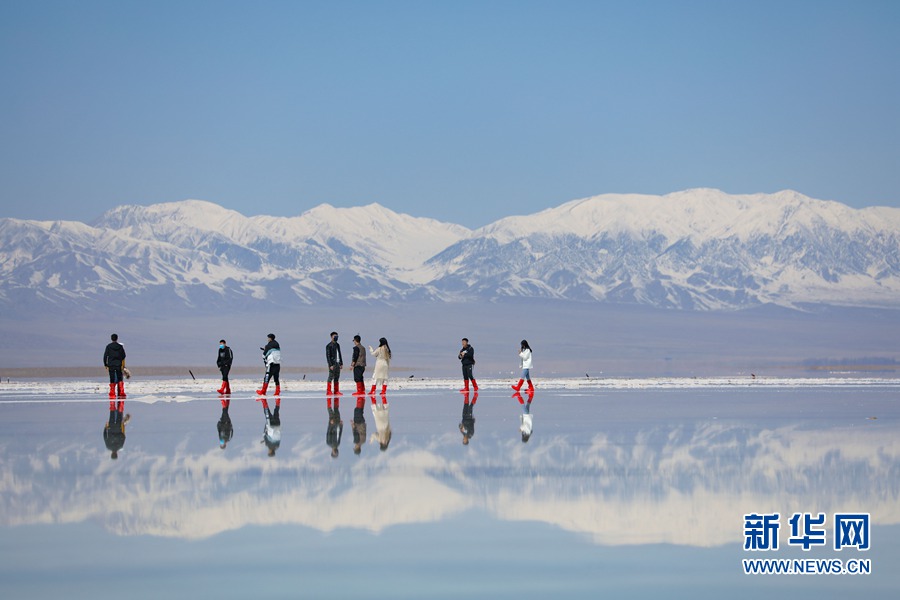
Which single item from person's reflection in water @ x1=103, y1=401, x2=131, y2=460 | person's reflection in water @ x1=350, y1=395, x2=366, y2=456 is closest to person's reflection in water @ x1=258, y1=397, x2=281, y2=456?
person's reflection in water @ x1=350, y1=395, x2=366, y2=456

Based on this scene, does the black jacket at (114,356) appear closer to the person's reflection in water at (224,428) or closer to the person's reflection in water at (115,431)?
the person's reflection in water at (115,431)

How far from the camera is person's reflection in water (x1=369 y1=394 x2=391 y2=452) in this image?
2109 centimetres

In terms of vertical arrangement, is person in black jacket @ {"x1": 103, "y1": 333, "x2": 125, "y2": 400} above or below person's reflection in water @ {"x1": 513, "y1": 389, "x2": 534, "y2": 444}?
above

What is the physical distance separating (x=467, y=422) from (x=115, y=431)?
22.2ft

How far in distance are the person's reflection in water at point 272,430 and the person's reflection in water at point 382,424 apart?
1.65m

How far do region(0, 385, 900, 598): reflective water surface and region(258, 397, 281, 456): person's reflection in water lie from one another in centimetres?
12

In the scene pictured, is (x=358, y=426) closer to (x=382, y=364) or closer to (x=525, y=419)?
(x=525, y=419)

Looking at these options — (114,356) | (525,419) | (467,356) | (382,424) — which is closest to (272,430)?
(382,424)

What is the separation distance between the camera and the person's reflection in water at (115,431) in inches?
793

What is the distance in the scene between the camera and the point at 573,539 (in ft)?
39.3

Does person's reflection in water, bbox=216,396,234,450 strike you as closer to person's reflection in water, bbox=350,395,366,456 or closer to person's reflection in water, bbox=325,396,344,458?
person's reflection in water, bbox=325,396,344,458

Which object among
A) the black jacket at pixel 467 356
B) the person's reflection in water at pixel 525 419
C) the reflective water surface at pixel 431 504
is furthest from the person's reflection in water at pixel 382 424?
the black jacket at pixel 467 356

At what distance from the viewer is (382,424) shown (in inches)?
984

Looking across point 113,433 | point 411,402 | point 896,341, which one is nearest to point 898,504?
point 113,433
